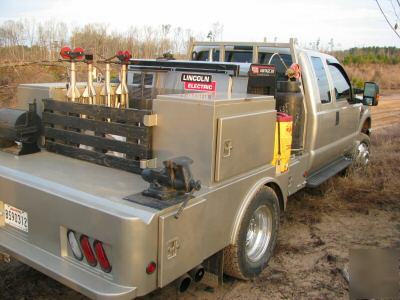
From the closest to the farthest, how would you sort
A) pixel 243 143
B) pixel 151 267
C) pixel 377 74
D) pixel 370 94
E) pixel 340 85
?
1. pixel 151 267
2. pixel 243 143
3. pixel 340 85
4. pixel 370 94
5. pixel 377 74

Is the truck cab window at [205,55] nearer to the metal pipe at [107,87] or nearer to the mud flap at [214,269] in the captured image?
the metal pipe at [107,87]

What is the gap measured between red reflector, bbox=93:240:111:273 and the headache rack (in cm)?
Result: 70

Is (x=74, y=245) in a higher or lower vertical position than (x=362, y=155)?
higher

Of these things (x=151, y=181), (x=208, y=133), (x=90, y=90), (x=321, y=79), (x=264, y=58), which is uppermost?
(x=264, y=58)

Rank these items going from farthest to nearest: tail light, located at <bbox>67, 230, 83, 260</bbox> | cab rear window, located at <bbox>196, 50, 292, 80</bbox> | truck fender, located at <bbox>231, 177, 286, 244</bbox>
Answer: cab rear window, located at <bbox>196, 50, 292, 80</bbox> → truck fender, located at <bbox>231, 177, 286, 244</bbox> → tail light, located at <bbox>67, 230, 83, 260</bbox>

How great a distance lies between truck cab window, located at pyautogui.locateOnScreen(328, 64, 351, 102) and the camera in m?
5.86

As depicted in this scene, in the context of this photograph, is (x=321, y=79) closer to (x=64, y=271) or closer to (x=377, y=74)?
(x=64, y=271)

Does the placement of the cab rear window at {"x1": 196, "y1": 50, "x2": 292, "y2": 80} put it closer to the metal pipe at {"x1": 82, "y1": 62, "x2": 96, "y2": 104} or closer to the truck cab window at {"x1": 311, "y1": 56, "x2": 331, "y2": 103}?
the truck cab window at {"x1": 311, "y1": 56, "x2": 331, "y2": 103}

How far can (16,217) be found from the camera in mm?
3020

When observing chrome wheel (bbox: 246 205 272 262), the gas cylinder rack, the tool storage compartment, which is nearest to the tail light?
the gas cylinder rack

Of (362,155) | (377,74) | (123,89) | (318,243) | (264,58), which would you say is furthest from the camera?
(377,74)

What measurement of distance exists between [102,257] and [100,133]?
1.13 m

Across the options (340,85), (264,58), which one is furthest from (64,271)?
(340,85)

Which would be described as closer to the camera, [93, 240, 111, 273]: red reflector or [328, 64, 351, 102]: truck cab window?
[93, 240, 111, 273]: red reflector
